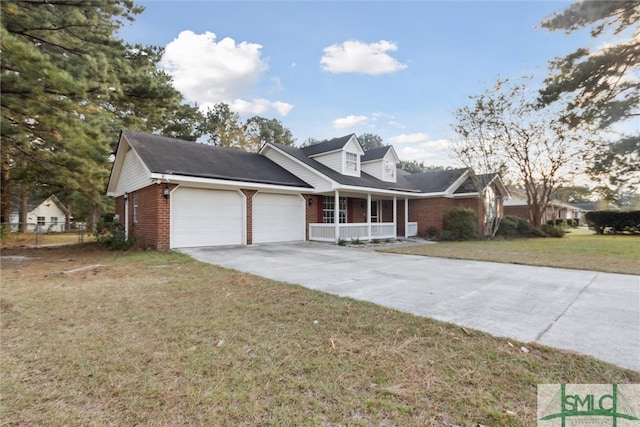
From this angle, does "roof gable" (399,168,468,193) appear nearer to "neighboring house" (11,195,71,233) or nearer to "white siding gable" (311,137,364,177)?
"white siding gable" (311,137,364,177)

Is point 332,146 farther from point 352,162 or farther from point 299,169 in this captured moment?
point 299,169

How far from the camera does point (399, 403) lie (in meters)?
2.29

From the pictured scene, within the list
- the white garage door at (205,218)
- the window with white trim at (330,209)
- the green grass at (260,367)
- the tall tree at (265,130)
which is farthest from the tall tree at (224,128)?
the green grass at (260,367)

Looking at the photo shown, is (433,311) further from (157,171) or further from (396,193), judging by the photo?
(396,193)

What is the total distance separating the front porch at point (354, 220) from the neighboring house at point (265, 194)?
0.05 m

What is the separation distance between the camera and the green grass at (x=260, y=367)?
219 centimetres

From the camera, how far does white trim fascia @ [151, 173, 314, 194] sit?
10.3 metres

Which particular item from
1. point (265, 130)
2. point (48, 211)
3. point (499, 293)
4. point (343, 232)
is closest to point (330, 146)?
point (343, 232)

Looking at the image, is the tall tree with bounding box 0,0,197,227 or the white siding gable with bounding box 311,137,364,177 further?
the white siding gable with bounding box 311,137,364,177

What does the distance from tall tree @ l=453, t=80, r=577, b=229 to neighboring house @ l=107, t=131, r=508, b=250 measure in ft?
4.96

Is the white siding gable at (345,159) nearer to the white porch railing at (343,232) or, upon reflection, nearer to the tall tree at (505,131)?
the white porch railing at (343,232)

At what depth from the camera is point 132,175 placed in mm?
13695
